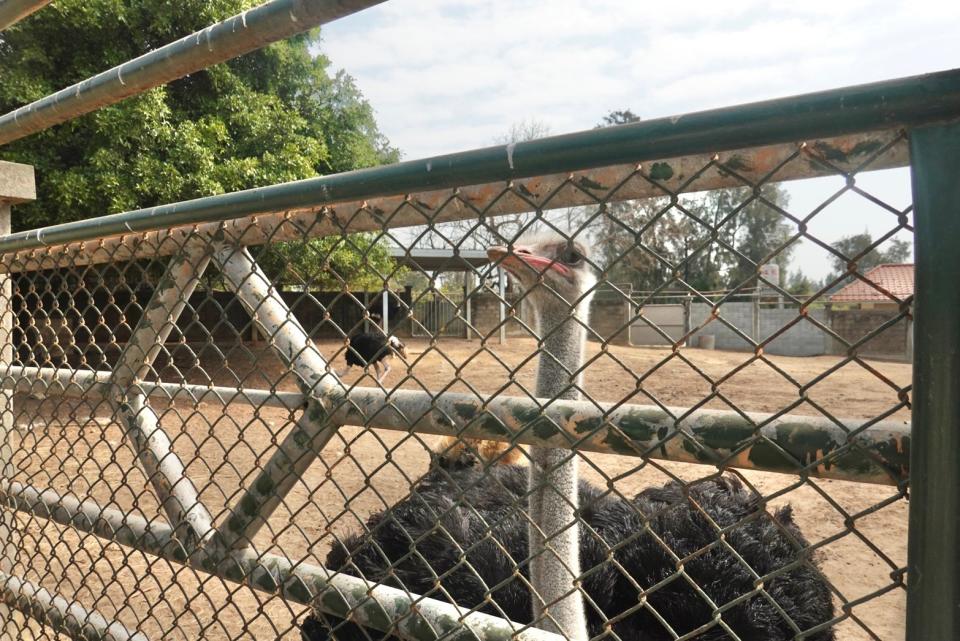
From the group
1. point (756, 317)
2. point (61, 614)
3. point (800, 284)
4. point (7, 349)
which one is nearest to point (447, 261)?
point (61, 614)

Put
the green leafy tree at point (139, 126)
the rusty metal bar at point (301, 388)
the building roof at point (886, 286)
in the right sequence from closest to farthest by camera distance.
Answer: the building roof at point (886, 286)
the rusty metal bar at point (301, 388)
the green leafy tree at point (139, 126)

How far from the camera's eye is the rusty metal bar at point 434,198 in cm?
74

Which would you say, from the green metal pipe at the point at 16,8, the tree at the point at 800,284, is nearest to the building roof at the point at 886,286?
the green metal pipe at the point at 16,8

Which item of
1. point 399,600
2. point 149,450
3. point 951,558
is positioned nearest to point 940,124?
point 951,558

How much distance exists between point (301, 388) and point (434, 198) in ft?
1.58

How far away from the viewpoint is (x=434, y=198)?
1.05 m

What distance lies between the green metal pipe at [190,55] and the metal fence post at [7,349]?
1.69 ft

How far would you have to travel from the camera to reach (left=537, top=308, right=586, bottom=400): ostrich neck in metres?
1.49

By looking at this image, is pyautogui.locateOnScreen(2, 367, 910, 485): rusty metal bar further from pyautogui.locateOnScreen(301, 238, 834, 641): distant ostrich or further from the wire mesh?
pyautogui.locateOnScreen(301, 238, 834, 641): distant ostrich

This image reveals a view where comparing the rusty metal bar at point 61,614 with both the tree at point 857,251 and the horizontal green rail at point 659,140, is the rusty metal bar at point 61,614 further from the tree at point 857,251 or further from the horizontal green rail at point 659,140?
Result: the tree at point 857,251

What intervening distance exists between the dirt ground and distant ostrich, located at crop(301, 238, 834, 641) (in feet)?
0.49

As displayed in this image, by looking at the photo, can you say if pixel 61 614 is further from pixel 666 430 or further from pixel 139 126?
pixel 139 126

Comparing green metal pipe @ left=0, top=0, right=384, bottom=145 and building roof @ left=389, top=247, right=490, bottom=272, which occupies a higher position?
green metal pipe @ left=0, top=0, right=384, bottom=145

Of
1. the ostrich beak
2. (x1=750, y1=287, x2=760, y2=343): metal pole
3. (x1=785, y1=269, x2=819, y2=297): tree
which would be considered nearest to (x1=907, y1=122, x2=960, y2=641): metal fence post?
the ostrich beak
